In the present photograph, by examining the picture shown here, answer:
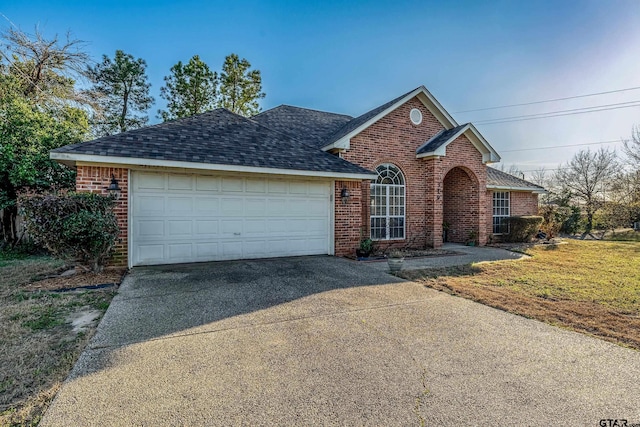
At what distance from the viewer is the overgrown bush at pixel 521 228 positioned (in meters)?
14.2

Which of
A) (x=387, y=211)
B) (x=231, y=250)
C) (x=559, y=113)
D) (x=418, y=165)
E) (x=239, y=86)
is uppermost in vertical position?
(x=239, y=86)

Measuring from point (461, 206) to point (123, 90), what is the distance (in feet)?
77.6

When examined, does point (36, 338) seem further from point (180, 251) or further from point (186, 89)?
point (186, 89)

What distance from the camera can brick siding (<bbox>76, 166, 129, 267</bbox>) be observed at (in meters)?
6.98

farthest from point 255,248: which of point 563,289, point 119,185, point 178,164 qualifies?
point 563,289

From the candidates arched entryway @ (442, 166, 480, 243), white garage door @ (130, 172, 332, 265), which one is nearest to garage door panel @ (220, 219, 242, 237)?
white garage door @ (130, 172, 332, 265)

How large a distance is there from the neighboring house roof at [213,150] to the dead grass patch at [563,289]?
14.0 ft

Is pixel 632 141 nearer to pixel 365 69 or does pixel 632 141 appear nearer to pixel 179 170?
pixel 365 69

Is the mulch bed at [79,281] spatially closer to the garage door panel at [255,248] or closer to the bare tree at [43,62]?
the garage door panel at [255,248]

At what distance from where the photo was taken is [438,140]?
38.8 feet

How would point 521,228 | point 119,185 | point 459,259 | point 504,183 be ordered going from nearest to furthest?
point 119,185, point 459,259, point 521,228, point 504,183

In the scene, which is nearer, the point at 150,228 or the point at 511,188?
the point at 150,228

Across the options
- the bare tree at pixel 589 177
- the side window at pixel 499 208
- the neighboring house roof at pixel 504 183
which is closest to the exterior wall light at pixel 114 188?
the neighboring house roof at pixel 504 183

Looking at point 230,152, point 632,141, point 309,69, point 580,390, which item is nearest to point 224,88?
point 309,69
